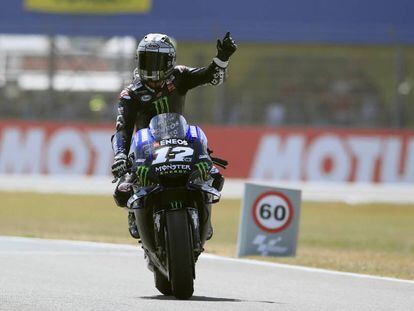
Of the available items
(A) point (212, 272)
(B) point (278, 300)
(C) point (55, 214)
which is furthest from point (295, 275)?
(C) point (55, 214)

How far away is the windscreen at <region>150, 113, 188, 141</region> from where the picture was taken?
8500 millimetres

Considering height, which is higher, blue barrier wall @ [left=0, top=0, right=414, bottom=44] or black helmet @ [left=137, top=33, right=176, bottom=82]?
blue barrier wall @ [left=0, top=0, right=414, bottom=44]

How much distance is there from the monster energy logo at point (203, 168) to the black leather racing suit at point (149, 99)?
896mm

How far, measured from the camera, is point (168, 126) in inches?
337

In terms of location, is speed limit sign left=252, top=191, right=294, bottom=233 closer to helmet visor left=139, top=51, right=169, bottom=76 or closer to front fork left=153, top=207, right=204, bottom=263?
helmet visor left=139, top=51, right=169, bottom=76

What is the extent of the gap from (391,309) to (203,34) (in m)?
19.8

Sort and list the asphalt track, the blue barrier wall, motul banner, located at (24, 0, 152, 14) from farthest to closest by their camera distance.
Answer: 1. motul banner, located at (24, 0, 152, 14)
2. the blue barrier wall
3. the asphalt track

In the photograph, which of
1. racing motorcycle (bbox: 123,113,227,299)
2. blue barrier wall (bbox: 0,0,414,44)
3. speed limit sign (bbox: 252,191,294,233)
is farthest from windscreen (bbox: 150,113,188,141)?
blue barrier wall (bbox: 0,0,414,44)

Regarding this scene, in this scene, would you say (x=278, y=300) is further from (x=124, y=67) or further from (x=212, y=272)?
(x=124, y=67)

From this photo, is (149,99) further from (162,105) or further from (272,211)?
(272,211)

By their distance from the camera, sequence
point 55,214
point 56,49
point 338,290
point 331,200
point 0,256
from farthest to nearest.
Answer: point 56,49 → point 331,200 → point 55,214 → point 0,256 → point 338,290

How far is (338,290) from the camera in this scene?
365 inches

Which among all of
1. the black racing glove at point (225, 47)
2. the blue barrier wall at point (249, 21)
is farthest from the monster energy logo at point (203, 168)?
the blue barrier wall at point (249, 21)

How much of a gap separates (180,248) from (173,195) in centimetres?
43
